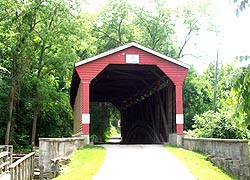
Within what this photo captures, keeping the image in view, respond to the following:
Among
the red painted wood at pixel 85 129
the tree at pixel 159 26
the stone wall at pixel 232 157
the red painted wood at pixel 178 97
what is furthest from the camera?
the tree at pixel 159 26

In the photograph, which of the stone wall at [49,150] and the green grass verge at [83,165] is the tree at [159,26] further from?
the stone wall at [49,150]

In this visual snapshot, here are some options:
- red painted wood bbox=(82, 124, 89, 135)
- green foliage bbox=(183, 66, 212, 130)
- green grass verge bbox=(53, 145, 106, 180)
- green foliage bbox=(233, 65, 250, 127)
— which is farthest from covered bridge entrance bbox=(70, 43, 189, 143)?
green foliage bbox=(233, 65, 250, 127)

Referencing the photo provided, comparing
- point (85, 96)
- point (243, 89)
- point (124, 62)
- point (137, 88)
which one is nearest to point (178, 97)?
point (124, 62)

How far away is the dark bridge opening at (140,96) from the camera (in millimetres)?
17742

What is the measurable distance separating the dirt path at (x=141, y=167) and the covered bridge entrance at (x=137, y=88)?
3.48m

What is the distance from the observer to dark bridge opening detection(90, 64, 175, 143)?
17.7 m

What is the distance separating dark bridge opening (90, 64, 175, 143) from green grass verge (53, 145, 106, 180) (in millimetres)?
5390

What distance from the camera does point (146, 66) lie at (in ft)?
56.1

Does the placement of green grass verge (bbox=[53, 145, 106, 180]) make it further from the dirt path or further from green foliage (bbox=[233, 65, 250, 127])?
green foliage (bbox=[233, 65, 250, 127])

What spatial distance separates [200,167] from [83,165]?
2880 millimetres

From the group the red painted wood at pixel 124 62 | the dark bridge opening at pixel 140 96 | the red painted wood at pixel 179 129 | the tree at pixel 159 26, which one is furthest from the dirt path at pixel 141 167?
the tree at pixel 159 26

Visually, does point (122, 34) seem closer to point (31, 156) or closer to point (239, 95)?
point (31, 156)

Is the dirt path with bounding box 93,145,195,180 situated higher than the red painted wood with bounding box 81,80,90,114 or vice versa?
the red painted wood with bounding box 81,80,90,114

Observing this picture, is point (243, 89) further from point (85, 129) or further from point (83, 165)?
point (85, 129)
